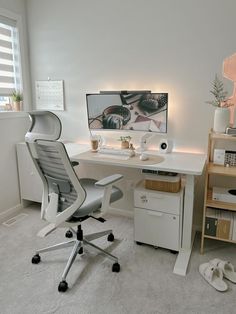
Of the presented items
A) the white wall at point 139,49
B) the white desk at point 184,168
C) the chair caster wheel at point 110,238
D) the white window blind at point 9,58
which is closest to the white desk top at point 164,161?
the white desk at point 184,168

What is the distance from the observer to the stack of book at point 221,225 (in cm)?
200

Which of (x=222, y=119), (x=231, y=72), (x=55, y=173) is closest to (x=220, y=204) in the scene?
(x=222, y=119)

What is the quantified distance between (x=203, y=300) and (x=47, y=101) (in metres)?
2.48

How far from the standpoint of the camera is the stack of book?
6.57 feet

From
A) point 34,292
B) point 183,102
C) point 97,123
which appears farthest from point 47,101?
point 34,292

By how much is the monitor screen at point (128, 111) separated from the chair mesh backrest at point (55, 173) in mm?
995

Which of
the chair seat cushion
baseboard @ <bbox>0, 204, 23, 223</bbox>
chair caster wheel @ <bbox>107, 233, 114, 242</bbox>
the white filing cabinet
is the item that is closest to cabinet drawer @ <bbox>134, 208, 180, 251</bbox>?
the white filing cabinet

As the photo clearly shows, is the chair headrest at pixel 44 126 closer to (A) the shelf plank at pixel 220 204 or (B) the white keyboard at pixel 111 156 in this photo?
(B) the white keyboard at pixel 111 156

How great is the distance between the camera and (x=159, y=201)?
2086 millimetres

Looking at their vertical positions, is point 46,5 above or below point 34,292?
above

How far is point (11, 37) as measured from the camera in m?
2.80

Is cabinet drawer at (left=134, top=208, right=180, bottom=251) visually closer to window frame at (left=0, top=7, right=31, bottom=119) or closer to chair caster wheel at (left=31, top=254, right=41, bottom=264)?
chair caster wheel at (left=31, top=254, right=41, bottom=264)

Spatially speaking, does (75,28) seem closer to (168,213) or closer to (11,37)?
(11,37)

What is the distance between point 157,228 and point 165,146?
741 mm
